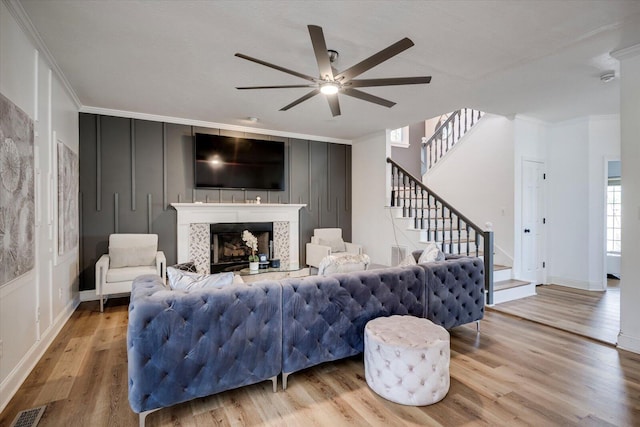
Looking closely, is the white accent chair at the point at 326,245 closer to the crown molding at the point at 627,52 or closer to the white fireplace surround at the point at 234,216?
the white fireplace surround at the point at 234,216

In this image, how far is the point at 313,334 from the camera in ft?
7.91

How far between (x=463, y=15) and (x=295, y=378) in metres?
3.05

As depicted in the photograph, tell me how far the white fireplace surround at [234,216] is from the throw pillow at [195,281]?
256 cm

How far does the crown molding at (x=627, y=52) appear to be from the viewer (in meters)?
2.91

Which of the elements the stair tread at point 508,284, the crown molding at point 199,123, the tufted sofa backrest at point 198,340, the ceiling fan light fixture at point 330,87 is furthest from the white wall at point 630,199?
the crown molding at point 199,123

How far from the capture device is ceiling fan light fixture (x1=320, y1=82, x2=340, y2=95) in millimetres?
2717

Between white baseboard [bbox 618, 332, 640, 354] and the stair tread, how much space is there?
5.07 feet

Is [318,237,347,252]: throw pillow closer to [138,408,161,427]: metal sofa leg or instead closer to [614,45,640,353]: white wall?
[614,45,640,353]: white wall

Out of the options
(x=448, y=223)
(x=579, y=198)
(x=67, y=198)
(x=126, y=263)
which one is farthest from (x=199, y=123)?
(x=579, y=198)

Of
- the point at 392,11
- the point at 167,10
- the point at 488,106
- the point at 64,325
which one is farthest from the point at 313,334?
the point at 488,106

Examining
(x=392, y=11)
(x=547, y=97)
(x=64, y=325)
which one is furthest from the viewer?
(x=547, y=97)

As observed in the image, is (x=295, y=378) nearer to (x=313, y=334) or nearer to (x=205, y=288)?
(x=313, y=334)

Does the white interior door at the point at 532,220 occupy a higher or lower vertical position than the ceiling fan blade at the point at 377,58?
lower

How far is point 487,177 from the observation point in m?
5.69
